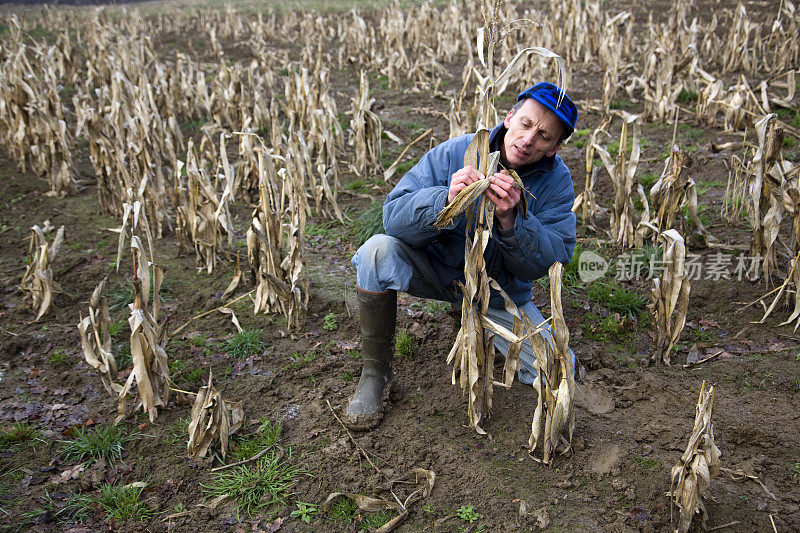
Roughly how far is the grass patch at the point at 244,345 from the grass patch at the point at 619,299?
201 centimetres

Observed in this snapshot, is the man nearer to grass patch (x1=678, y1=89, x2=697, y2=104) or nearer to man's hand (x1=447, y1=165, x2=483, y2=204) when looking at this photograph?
man's hand (x1=447, y1=165, x2=483, y2=204)

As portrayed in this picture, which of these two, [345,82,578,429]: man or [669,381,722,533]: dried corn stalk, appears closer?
[669,381,722,533]: dried corn stalk

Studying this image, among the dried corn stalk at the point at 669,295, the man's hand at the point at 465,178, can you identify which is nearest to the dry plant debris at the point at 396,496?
the man's hand at the point at 465,178

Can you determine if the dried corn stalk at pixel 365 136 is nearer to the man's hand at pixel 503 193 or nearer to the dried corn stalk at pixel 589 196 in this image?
the dried corn stalk at pixel 589 196

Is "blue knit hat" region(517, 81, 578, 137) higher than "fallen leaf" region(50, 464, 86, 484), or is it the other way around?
"blue knit hat" region(517, 81, 578, 137)

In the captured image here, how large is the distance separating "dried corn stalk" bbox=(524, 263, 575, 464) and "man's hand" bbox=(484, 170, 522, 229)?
283mm

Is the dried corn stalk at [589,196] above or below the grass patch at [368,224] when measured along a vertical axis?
above

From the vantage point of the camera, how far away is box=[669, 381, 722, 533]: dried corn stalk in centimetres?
200

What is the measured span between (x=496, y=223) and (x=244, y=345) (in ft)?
5.50

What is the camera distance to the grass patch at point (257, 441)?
8.58 ft

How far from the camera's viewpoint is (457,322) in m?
3.22

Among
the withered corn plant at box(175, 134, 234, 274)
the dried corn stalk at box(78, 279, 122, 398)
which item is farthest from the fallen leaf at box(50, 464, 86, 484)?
the withered corn plant at box(175, 134, 234, 274)

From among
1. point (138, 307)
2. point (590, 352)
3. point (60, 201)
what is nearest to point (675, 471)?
point (590, 352)

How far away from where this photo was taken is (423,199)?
2.47 meters
